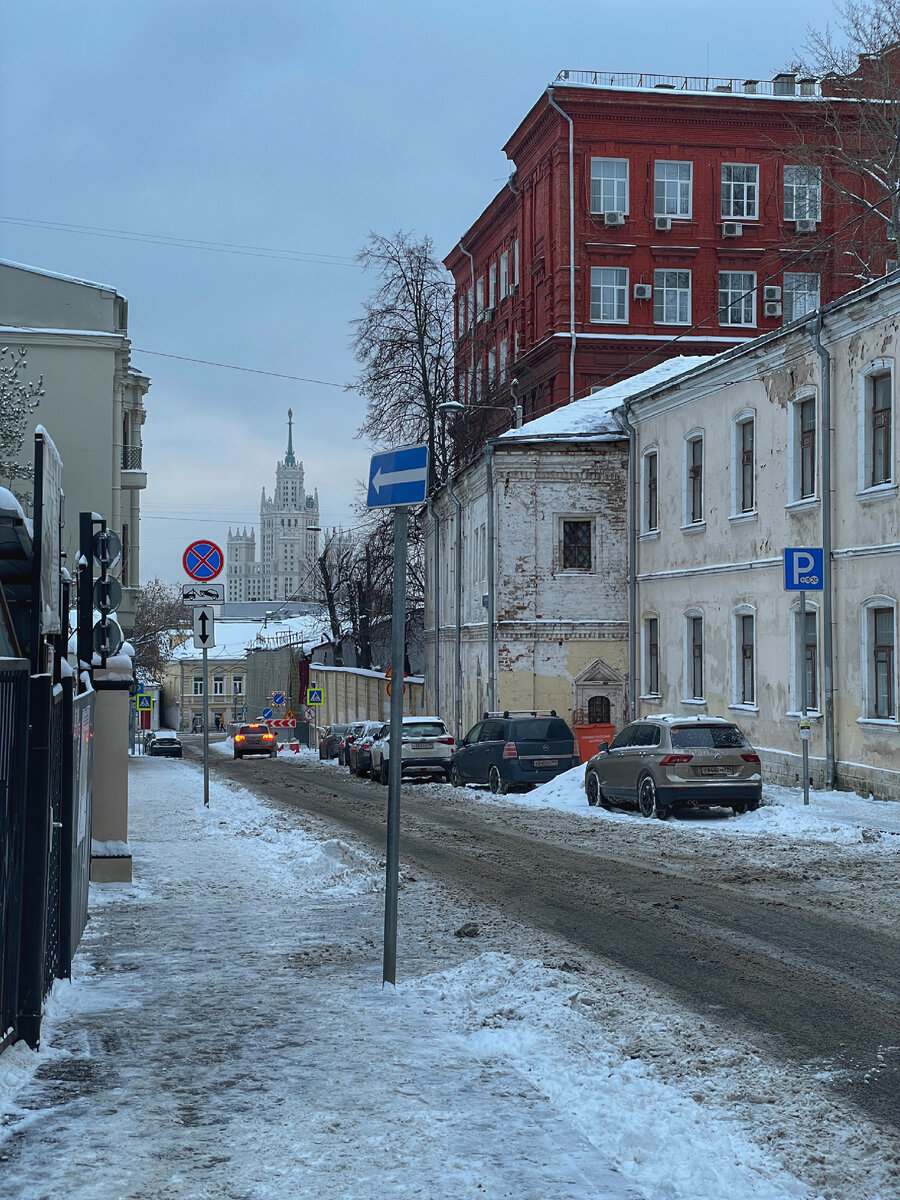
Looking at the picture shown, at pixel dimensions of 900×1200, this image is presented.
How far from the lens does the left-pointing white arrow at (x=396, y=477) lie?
8516mm

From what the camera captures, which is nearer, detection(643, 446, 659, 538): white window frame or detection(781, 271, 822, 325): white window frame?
Answer: detection(643, 446, 659, 538): white window frame

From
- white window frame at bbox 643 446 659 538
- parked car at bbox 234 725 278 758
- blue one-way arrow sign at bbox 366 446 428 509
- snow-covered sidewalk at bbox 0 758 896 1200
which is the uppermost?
white window frame at bbox 643 446 659 538

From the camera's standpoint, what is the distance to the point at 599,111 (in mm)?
51875

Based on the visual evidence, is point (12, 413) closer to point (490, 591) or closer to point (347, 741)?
point (490, 591)

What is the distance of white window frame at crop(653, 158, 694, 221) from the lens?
175ft

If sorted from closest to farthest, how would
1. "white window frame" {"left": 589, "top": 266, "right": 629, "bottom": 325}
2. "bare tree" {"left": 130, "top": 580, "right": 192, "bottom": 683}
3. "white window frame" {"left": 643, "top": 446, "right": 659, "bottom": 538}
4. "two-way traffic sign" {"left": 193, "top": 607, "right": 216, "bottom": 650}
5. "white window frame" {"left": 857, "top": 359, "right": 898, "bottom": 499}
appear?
1. "two-way traffic sign" {"left": 193, "top": 607, "right": 216, "bottom": 650}
2. "white window frame" {"left": 857, "top": 359, "right": 898, "bottom": 499}
3. "white window frame" {"left": 643, "top": 446, "right": 659, "bottom": 538}
4. "white window frame" {"left": 589, "top": 266, "right": 629, "bottom": 325}
5. "bare tree" {"left": 130, "top": 580, "right": 192, "bottom": 683}

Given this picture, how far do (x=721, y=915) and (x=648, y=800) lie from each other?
9220 millimetres

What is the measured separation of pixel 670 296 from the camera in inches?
2116

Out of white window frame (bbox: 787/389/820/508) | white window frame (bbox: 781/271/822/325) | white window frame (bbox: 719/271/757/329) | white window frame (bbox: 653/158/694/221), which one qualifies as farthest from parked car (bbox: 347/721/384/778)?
white window frame (bbox: 781/271/822/325)

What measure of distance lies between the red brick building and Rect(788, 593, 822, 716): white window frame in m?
26.2

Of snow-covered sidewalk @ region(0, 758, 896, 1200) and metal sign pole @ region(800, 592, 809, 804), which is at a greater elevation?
metal sign pole @ region(800, 592, 809, 804)

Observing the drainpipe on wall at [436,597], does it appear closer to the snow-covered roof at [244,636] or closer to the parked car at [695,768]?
the parked car at [695,768]

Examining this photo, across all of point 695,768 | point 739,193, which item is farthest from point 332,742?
point 695,768

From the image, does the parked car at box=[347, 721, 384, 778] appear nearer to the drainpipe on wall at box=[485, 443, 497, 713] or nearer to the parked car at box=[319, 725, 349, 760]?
the drainpipe on wall at box=[485, 443, 497, 713]
